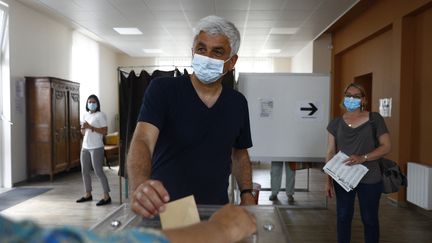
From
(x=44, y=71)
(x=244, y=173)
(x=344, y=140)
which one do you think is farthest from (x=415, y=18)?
(x=44, y=71)

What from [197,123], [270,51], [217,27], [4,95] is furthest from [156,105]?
[270,51]

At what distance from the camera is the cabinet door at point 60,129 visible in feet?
21.4

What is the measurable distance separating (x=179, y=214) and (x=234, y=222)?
6.7 inches

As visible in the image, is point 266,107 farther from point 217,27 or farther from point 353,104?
point 217,27

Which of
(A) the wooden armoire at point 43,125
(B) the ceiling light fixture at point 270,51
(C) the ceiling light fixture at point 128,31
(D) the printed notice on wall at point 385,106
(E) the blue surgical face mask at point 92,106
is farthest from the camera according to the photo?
(B) the ceiling light fixture at point 270,51

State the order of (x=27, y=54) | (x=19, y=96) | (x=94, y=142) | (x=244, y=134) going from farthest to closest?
(x=27, y=54) → (x=19, y=96) → (x=94, y=142) → (x=244, y=134)

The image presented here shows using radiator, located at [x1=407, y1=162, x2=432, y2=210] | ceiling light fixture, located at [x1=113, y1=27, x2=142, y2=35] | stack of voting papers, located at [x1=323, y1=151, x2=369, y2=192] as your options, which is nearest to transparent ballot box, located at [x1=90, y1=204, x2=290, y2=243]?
stack of voting papers, located at [x1=323, y1=151, x2=369, y2=192]

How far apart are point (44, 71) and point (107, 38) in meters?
2.33

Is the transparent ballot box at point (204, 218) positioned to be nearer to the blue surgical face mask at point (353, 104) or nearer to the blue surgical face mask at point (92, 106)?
the blue surgical face mask at point (353, 104)

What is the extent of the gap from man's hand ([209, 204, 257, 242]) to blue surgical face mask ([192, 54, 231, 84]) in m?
0.73

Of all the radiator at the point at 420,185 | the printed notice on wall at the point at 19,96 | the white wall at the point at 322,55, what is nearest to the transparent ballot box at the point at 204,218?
the radiator at the point at 420,185

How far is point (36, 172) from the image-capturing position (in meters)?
6.40

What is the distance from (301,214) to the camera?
4.60 metres

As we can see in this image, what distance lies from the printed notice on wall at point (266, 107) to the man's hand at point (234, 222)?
12.7ft
